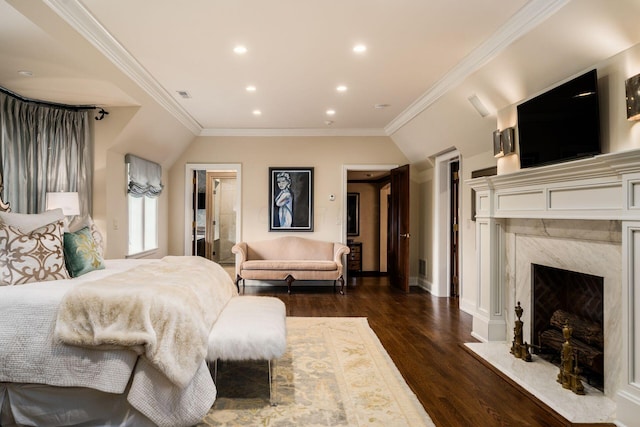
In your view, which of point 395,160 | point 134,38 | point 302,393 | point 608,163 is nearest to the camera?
point 608,163

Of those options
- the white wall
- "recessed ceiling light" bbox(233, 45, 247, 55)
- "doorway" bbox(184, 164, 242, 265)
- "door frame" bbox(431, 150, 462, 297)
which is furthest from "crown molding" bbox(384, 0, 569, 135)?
"doorway" bbox(184, 164, 242, 265)

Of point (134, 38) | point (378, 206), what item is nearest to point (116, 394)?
point (134, 38)

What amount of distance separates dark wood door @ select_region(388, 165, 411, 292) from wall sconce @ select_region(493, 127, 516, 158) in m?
2.24

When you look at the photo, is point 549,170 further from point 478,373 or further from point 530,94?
point 478,373

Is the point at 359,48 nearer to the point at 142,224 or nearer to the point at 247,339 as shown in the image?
the point at 247,339

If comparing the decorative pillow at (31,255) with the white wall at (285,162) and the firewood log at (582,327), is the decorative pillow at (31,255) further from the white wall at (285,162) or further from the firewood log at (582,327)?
the white wall at (285,162)

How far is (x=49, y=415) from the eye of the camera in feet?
6.51

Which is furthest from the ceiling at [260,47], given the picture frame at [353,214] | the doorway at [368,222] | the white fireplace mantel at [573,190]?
the picture frame at [353,214]

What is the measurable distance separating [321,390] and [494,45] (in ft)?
9.93

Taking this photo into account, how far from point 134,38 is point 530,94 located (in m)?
3.46

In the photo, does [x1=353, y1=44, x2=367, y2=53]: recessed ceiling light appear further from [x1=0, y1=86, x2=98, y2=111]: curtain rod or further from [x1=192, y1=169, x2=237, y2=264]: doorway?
[x1=192, y1=169, x2=237, y2=264]: doorway

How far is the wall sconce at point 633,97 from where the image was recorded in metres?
2.12

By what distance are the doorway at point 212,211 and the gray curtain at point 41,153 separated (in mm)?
2158

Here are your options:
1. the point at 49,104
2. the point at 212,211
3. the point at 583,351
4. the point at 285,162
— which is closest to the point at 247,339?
the point at 583,351
